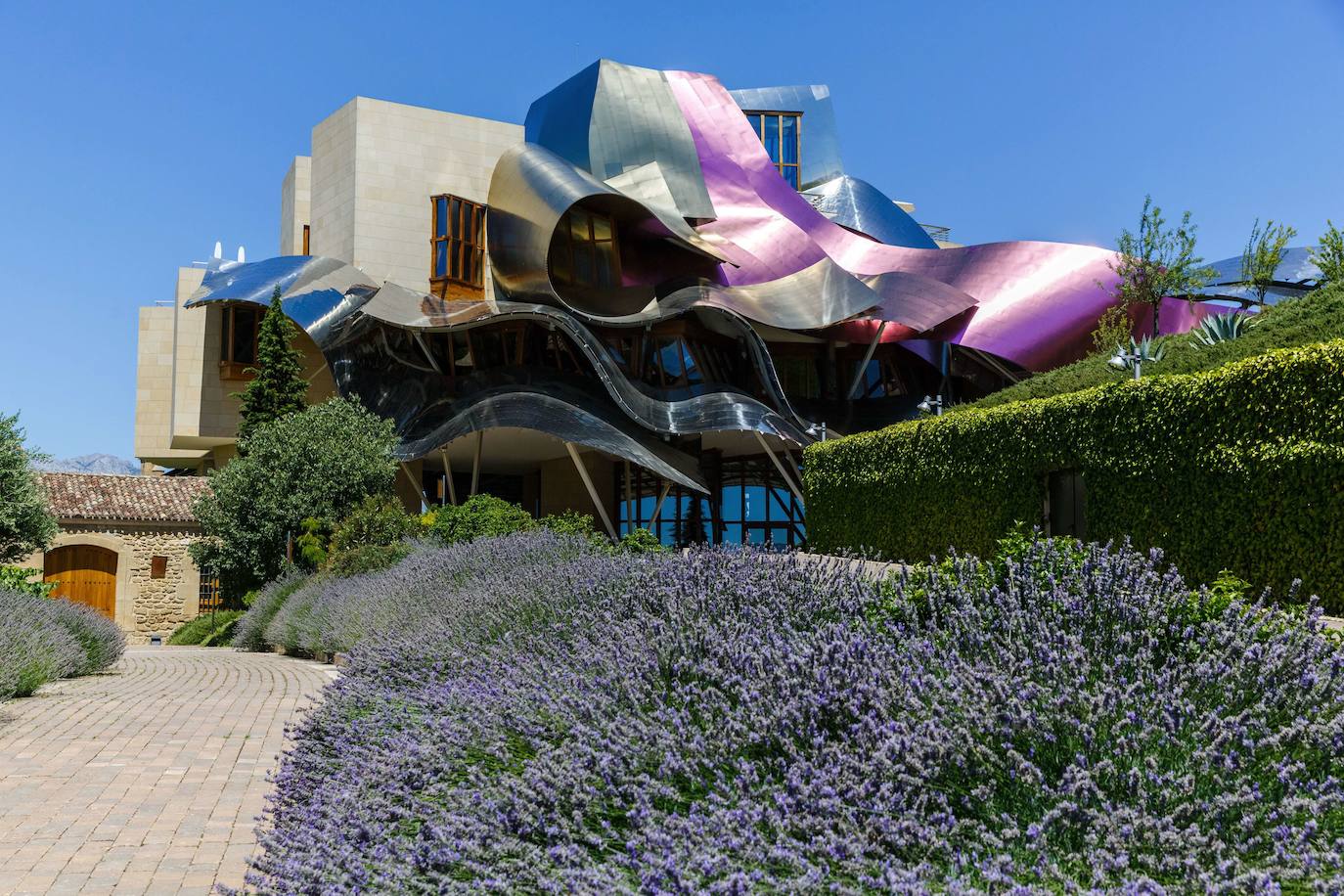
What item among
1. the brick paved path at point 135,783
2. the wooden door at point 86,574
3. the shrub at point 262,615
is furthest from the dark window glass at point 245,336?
the brick paved path at point 135,783

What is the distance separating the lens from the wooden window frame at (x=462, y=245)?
110ft

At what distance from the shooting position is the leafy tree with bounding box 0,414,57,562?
21078 millimetres

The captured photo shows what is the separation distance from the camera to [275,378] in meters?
31.6

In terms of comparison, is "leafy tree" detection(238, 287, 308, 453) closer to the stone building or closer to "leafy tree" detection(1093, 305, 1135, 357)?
the stone building

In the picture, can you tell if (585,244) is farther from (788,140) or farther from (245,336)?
(788,140)

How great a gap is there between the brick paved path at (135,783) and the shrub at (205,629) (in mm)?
12397

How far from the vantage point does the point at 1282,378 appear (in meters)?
8.85

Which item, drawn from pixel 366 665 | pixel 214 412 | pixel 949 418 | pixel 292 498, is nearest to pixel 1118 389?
pixel 949 418

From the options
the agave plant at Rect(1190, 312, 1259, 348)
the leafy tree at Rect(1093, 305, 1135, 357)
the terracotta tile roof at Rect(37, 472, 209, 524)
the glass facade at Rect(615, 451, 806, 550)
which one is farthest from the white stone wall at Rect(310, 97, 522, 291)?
the agave plant at Rect(1190, 312, 1259, 348)

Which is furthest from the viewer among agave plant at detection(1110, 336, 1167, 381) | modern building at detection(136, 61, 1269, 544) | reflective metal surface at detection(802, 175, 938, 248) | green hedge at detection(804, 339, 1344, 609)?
reflective metal surface at detection(802, 175, 938, 248)

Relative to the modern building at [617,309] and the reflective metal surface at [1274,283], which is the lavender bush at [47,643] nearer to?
the modern building at [617,309]

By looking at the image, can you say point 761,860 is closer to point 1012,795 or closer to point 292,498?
point 1012,795

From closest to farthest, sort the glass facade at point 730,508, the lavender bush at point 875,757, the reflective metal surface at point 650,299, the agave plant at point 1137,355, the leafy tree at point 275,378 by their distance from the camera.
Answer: the lavender bush at point 875,757 → the agave plant at point 1137,355 → the reflective metal surface at point 650,299 → the glass facade at point 730,508 → the leafy tree at point 275,378

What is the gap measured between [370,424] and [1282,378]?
70.5 ft
